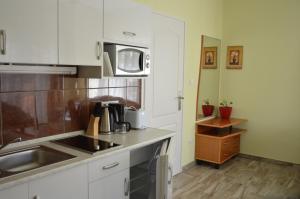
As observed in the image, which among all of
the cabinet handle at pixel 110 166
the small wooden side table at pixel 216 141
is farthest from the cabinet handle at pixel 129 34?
the small wooden side table at pixel 216 141

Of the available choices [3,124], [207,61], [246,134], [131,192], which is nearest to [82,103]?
[3,124]

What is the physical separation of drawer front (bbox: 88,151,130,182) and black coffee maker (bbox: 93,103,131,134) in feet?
1.63

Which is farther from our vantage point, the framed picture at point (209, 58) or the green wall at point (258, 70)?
the framed picture at point (209, 58)

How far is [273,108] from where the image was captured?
14.9 feet

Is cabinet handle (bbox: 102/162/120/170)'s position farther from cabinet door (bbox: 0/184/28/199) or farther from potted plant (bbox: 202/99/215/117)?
potted plant (bbox: 202/99/215/117)

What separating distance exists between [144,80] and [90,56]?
1170 mm

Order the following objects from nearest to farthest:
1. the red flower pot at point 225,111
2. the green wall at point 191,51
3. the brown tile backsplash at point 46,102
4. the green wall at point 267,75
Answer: the brown tile backsplash at point 46,102 → the green wall at point 191,51 → the green wall at point 267,75 → the red flower pot at point 225,111

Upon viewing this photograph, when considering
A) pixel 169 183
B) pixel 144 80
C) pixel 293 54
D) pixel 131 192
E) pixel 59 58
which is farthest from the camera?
pixel 293 54

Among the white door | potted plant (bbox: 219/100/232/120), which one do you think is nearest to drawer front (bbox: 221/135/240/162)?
potted plant (bbox: 219/100/232/120)

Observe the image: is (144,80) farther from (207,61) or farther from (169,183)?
(207,61)

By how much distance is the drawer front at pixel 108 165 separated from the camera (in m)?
1.88

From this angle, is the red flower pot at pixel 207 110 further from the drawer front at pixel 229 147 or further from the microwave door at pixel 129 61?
the microwave door at pixel 129 61

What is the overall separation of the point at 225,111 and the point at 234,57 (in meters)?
0.99

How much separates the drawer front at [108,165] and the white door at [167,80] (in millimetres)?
1212
